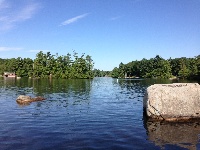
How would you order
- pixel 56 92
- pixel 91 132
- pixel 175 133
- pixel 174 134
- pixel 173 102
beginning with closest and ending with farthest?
pixel 174 134 < pixel 175 133 < pixel 91 132 < pixel 173 102 < pixel 56 92

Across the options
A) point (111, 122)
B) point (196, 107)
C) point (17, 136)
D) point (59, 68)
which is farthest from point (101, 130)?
point (59, 68)

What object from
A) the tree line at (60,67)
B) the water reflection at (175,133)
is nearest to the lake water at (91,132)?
the water reflection at (175,133)

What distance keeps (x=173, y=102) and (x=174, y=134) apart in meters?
4.60

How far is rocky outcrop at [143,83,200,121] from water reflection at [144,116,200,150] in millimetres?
828

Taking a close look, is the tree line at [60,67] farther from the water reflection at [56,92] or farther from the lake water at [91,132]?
the lake water at [91,132]

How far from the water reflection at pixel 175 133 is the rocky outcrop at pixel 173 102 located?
828mm

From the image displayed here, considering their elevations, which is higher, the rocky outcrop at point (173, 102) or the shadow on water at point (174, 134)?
the rocky outcrop at point (173, 102)

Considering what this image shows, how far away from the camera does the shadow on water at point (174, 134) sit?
1711 centimetres

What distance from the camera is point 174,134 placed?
19703 mm

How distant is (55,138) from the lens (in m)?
18.3

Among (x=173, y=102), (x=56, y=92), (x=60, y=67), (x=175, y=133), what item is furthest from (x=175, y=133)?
(x=60, y=67)

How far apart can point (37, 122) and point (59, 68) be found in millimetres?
155063

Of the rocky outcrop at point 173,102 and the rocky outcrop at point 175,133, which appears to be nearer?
the rocky outcrop at point 175,133

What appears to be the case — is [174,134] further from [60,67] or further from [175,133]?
[60,67]
